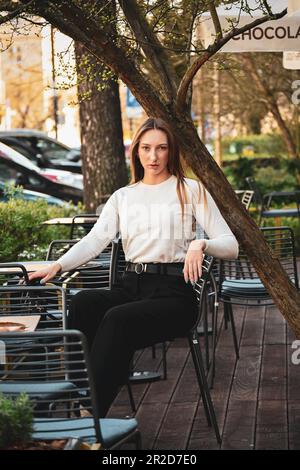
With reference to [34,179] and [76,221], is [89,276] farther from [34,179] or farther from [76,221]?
[34,179]

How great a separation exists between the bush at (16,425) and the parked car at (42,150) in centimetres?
1806

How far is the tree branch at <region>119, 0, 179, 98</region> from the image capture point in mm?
6469

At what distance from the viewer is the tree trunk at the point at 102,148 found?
1223 centimetres

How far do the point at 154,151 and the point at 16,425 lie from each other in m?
2.47

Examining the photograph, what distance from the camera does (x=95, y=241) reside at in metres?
5.75

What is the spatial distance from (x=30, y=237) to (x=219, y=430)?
482 cm

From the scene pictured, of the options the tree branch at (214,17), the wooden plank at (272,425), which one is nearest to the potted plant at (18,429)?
the wooden plank at (272,425)

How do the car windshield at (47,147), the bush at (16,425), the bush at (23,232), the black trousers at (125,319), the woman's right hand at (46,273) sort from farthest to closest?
1. the car windshield at (47,147)
2. the bush at (23,232)
3. the woman's right hand at (46,273)
4. the black trousers at (125,319)
5. the bush at (16,425)

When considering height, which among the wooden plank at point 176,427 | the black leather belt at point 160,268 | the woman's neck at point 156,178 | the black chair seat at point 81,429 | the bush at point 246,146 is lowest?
the wooden plank at point 176,427

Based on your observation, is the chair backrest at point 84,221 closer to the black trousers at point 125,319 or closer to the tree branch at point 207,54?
the tree branch at point 207,54

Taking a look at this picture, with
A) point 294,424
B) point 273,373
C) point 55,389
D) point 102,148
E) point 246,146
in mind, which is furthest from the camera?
point 246,146

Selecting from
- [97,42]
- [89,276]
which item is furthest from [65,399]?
[89,276]

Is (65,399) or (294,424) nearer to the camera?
(65,399)
